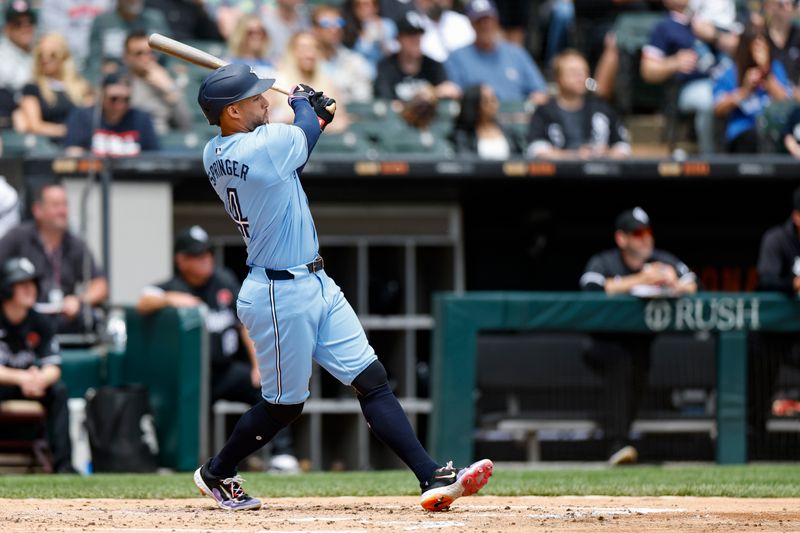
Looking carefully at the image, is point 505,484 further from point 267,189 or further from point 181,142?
point 181,142

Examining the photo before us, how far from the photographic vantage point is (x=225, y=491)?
18.5ft

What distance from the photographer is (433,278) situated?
430 inches

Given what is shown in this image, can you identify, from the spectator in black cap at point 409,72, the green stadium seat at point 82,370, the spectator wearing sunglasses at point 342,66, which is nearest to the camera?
the green stadium seat at point 82,370

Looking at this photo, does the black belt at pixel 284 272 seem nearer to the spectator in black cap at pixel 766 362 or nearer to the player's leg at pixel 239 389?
the player's leg at pixel 239 389

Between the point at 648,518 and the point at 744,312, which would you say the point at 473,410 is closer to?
the point at 744,312

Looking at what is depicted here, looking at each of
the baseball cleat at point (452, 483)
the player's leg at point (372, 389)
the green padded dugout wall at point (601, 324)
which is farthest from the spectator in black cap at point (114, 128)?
the baseball cleat at point (452, 483)

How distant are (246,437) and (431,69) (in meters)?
6.20

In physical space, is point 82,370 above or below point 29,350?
below

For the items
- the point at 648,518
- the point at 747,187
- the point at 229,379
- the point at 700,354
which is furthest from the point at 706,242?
the point at 648,518

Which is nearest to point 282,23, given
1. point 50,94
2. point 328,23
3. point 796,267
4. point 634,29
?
Answer: point 328,23

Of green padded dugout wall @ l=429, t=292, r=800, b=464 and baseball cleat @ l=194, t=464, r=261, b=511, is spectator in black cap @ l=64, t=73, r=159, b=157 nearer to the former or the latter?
green padded dugout wall @ l=429, t=292, r=800, b=464

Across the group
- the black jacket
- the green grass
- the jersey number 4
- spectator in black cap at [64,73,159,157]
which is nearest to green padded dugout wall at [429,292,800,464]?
the black jacket

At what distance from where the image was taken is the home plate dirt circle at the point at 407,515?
4.93 m

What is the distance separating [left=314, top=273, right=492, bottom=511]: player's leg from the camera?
A: 17.5 feet
